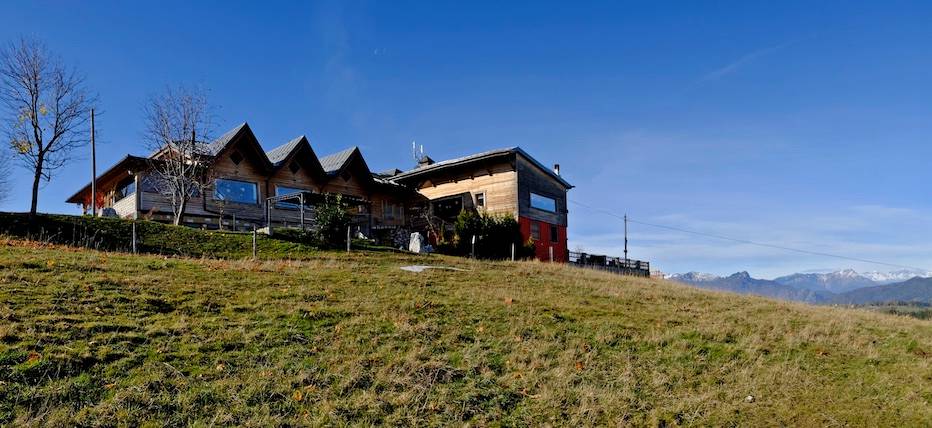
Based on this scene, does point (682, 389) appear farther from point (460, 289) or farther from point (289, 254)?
point (289, 254)

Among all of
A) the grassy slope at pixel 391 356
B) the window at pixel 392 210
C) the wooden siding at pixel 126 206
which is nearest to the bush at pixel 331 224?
the wooden siding at pixel 126 206

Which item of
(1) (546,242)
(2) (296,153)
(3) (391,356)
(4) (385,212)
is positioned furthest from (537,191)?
(3) (391,356)

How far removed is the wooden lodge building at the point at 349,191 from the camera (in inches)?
1222

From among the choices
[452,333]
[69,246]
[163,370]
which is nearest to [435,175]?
[69,246]

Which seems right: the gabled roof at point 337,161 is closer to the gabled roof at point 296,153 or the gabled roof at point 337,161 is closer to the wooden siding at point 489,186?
the gabled roof at point 296,153

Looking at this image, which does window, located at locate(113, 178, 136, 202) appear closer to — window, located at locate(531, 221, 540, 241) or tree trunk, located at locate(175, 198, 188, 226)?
tree trunk, located at locate(175, 198, 188, 226)

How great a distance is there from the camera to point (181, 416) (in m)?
6.73

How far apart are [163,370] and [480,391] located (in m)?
4.29

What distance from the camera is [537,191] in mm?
38844

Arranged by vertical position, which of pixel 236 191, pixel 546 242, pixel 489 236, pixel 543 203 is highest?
pixel 236 191

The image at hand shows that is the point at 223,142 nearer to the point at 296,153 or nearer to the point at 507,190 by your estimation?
the point at 296,153

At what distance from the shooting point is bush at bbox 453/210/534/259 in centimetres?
3225

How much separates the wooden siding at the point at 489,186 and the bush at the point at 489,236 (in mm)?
1143

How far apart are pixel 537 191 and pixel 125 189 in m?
24.4
